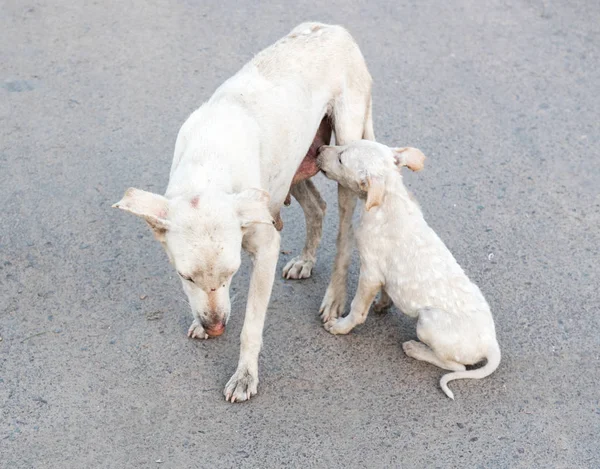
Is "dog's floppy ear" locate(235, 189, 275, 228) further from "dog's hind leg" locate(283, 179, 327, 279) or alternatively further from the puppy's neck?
"dog's hind leg" locate(283, 179, 327, 279)

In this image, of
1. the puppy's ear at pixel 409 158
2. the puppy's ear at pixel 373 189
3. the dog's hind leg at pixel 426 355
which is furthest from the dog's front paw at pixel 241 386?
the puppy's ear at pixel 409 158

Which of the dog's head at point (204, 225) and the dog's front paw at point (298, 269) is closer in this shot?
the dog's head at point (204, 225)

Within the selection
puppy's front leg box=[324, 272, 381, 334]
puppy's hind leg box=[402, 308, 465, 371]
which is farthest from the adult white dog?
puppy's hind leg box=[402, 308, 465, 371]

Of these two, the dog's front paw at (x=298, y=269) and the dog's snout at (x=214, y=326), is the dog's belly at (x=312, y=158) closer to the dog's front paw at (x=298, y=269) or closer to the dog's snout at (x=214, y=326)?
the dog's front paw at (x=298, y=269)

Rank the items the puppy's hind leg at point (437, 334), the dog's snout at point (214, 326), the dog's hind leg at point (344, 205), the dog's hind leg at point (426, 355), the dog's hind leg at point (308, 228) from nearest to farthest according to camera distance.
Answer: the dog's snout at point (214, 326)
the puppy's hind leg at point (437, 334)
the dog's hind leg at point (426, 355)
the dog's hind leg at point (344, 205)
the dog's hind leg at point (308, 228)

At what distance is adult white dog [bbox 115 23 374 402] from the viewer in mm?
3771

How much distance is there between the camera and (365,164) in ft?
15.1

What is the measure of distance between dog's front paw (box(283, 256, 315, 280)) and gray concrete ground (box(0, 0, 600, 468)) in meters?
0.08

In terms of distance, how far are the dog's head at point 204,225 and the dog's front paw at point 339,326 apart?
116cm

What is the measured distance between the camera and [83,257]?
5441mm

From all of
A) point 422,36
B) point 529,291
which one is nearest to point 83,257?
point 529,291

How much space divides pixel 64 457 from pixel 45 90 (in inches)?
153

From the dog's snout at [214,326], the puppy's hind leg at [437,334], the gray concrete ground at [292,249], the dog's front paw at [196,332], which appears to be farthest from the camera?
the dog's front paw at [196,332]

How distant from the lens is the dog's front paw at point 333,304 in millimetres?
5027
